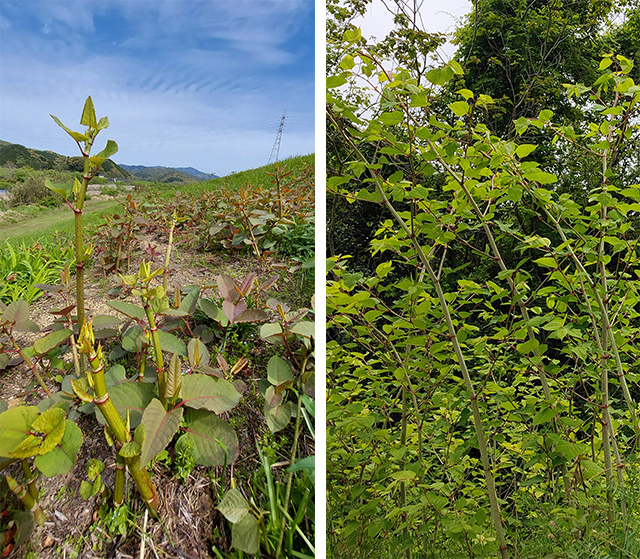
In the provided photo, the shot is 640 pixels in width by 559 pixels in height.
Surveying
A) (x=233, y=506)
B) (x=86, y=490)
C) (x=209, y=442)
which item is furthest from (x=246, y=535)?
(x=86, y=490)

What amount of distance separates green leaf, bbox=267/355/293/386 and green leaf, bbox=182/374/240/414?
0.36ft

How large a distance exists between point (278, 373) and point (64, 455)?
387 millimetres

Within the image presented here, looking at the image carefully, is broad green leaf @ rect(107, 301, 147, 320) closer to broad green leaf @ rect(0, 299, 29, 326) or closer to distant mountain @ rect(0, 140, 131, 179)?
broad green leaf @ rect(0, 299, 29, 326)

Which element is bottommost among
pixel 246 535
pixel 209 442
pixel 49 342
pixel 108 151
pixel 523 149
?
pixel 246 535

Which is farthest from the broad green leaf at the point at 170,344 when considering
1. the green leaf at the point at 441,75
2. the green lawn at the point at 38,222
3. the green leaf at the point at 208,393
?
the green leaf at the point at 441,75

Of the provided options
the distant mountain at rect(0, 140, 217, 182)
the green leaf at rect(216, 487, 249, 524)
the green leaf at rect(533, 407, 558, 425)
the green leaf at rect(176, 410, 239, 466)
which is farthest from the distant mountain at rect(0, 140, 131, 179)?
the green leaf at rect(533, 407, 558, 425)

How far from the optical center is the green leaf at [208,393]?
721mm

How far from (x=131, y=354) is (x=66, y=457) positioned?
1.33 ft

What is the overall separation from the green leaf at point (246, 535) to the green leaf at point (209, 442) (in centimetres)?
10

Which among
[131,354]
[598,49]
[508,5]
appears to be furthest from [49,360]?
[598,49]

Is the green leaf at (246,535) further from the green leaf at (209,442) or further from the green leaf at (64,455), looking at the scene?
the green leaf at (64,455)

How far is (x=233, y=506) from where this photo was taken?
70 centimetres

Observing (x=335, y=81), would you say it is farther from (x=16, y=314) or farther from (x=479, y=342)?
(x=16, y=314)

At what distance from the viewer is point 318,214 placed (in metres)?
0.98
